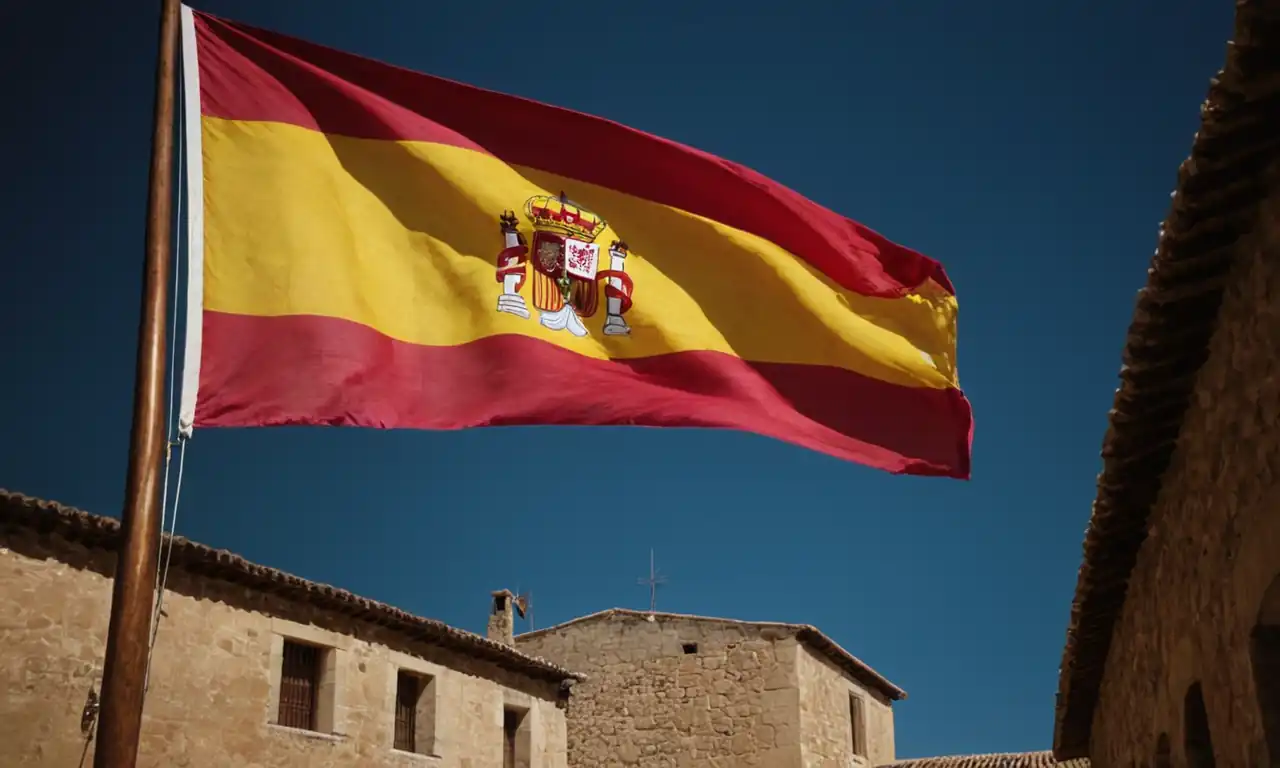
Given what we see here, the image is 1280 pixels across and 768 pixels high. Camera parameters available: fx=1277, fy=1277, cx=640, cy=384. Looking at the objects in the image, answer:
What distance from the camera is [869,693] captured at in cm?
3300

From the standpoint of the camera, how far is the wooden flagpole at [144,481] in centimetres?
455

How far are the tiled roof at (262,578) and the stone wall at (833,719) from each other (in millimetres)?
6604

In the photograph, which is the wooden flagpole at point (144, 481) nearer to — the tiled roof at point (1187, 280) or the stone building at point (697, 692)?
the tiled roof at point (1187, 280)

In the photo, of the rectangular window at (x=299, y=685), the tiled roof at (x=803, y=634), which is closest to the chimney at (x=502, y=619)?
the tiled roof at (x=803, y=634)

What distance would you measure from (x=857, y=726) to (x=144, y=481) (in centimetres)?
2884

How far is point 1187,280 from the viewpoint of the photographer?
20.2 ft

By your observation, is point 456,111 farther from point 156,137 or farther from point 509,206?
point 156,137

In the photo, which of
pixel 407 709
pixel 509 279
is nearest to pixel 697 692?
pixel 407 709

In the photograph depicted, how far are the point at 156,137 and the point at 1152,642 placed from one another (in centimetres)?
747

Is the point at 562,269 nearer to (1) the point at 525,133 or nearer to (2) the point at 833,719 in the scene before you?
(1) the point at 525,133

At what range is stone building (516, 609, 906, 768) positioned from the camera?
27.7m

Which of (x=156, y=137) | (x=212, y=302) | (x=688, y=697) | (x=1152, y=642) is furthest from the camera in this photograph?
(x=688, y=697)

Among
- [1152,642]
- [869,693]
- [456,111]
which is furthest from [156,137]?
[869,693]

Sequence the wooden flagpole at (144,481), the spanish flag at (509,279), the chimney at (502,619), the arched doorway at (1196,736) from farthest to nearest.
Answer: the chimney at (502,619), the arched doorway at (1196,736), the spanish flag at (509,279), the wooden flagpole at (144,481)
